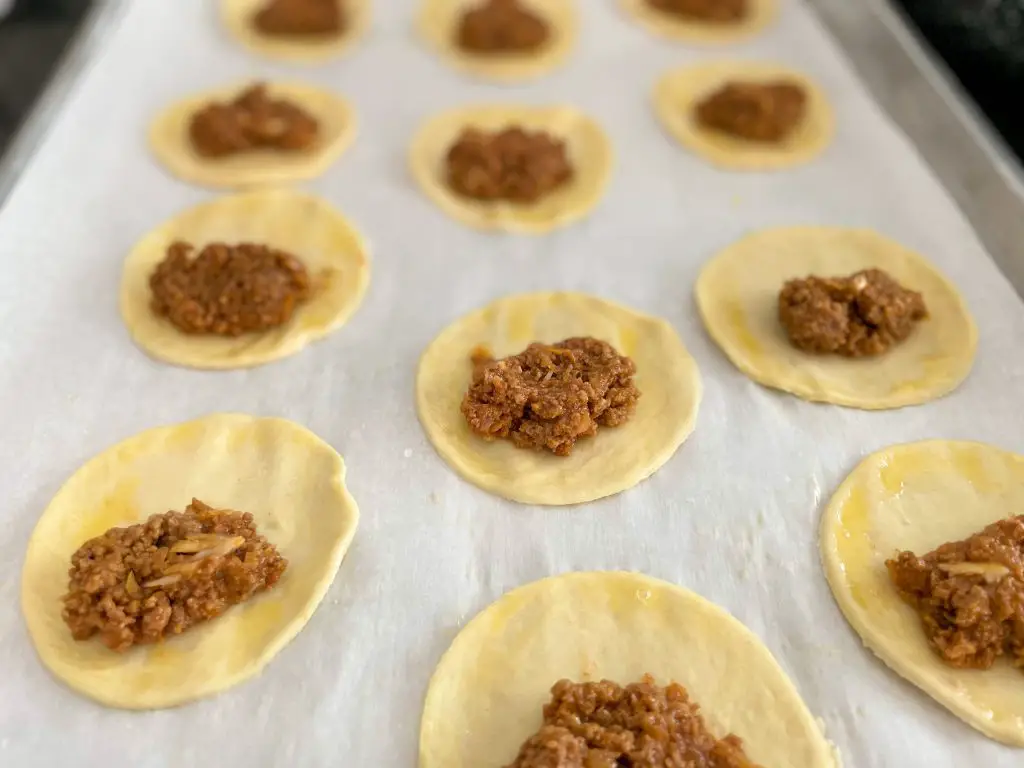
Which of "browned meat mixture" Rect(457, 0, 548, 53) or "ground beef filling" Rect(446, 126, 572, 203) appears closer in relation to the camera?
"ground beef filling" Rect(446, 126, 572, 203)

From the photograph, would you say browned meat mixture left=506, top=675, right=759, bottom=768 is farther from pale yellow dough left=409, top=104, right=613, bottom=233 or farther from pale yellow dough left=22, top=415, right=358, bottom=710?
pale yellow dough left=409, top=104, right=613, bottom=233

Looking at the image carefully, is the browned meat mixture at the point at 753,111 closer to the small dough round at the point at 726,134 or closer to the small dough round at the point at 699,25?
the small dough round at the point at 726,134

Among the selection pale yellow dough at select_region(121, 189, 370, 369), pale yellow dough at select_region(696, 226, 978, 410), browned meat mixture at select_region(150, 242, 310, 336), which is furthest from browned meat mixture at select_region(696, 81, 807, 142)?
browned meat mixture at select_region(150, 242, 310, 336)

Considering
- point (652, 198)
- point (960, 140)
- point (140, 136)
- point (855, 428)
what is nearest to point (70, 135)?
point (140, 136)

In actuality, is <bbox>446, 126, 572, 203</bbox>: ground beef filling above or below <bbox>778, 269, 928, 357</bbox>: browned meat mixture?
below

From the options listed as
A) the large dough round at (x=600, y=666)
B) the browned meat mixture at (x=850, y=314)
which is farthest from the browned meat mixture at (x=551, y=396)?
the browned meat mixture at (x=850, y=314)

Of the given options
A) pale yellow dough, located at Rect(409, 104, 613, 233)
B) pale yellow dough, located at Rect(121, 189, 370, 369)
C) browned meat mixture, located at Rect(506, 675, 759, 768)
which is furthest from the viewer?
pale yellow dough, located at Rect(409, 104, 613, 233)

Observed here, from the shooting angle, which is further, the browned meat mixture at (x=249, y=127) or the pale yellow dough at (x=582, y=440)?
the browned meat mixture at (x=249, y=127)
